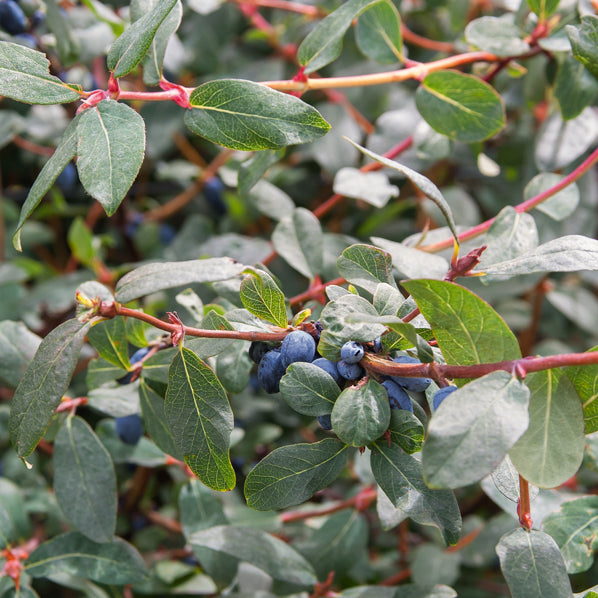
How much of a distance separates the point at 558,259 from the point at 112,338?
525 mm

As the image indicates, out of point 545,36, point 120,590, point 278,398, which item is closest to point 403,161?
point 545,36

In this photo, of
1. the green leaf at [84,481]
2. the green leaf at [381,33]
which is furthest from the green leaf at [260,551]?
the green leaf at [381,33]

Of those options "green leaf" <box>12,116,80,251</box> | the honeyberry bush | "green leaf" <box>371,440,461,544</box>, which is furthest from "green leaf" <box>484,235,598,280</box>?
"green leaf" <box>12,116,80,251</box>

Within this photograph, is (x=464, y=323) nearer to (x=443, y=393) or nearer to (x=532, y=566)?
(x=443, y=393)

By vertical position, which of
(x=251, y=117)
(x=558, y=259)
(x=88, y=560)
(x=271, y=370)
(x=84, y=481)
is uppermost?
(x=251, y=117)

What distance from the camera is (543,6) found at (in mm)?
925

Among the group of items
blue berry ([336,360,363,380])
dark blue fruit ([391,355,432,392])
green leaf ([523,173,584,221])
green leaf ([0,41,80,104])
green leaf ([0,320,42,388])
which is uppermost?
green leaf ([0,41,80,104])

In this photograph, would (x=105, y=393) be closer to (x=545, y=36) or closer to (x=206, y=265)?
(x=206, y=265)

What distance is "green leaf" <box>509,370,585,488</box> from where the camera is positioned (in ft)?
1.71

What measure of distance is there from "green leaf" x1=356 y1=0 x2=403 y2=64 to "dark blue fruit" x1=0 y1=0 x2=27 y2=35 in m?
0.56

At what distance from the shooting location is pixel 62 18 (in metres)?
1.03

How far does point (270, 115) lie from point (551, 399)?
1.27 ft

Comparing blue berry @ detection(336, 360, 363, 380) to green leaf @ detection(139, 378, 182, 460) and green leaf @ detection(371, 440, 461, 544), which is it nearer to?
green leaf @ detection(371, 440, 461, 544)

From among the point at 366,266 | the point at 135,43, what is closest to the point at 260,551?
the point at 366,266
